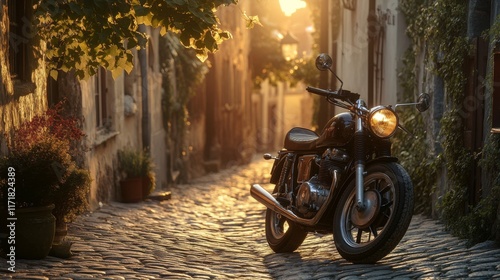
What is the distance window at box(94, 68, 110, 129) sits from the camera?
12.7m

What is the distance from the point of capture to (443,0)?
29.6 feet

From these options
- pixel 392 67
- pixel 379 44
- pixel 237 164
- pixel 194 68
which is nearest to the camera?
pixel 392 67

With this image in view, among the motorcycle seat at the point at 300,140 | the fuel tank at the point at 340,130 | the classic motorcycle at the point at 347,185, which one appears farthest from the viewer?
the motorcycle seat at the point at 300,140

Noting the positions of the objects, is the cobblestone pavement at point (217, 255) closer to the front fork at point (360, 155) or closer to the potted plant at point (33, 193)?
the potted plant at point (33, 193)

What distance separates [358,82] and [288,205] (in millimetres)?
7731

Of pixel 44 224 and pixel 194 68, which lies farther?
pixel 194 68

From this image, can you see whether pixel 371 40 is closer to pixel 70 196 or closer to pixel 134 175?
pixel 134 175

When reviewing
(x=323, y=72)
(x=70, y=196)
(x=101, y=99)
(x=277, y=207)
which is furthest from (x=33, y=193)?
(x=323, y=72)

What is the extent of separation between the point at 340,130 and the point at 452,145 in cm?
179

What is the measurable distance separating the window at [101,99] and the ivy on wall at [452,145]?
438 cm

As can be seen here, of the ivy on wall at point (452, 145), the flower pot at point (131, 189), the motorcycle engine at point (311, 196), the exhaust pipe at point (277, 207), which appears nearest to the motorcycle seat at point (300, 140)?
the motorcycle engine at point (311, 196)

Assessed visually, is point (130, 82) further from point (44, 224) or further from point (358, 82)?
point (44, 224)

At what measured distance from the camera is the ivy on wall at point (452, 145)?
7.50 metres

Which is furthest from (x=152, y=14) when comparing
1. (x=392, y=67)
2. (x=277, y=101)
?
(x=277, y=101)
